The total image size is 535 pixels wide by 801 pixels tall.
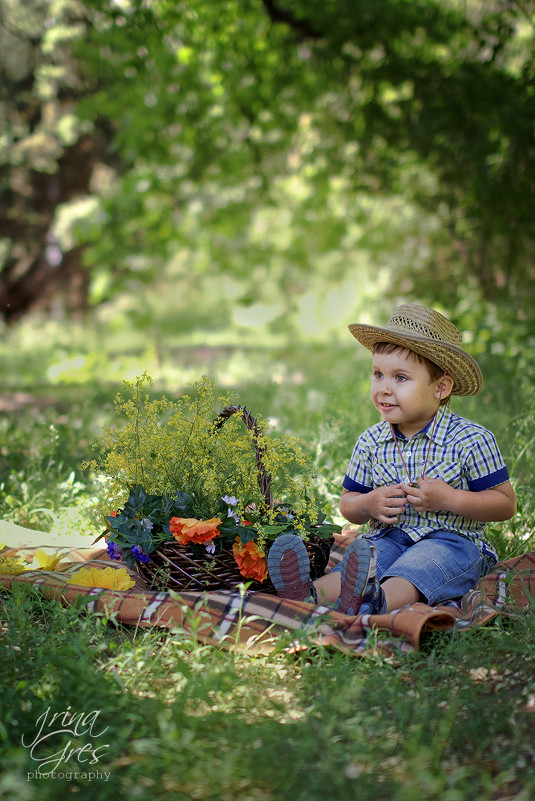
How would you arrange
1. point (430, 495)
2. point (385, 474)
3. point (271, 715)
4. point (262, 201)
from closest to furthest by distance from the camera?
point (271, 715) < point (430, 495) < point (385, 474) < point (262, 201)

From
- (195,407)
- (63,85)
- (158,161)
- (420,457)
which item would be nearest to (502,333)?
(420,457)

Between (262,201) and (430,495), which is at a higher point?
(262,201)

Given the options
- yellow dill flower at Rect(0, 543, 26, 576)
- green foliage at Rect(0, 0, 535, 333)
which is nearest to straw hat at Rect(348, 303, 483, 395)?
yellow dill flower at Rect(0, 543, 26, 576)

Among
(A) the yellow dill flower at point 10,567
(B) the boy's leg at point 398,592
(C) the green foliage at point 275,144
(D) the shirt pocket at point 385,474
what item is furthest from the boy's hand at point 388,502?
(C) the green foliage at point 275,144

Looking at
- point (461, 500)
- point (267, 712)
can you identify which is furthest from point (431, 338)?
point (267, 712)

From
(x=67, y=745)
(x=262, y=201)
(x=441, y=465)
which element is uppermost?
(x=262, y=201)

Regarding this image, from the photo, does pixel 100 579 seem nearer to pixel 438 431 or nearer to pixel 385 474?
pixel 385 474

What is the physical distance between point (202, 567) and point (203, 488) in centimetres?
31

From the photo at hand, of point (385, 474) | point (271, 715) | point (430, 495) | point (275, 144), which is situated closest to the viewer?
point (271, 715)

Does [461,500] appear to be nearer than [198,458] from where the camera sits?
Yes

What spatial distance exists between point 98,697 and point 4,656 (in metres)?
0.39

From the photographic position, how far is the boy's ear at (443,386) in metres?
2.69

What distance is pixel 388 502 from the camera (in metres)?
2.49

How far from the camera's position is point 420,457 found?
2635mm
